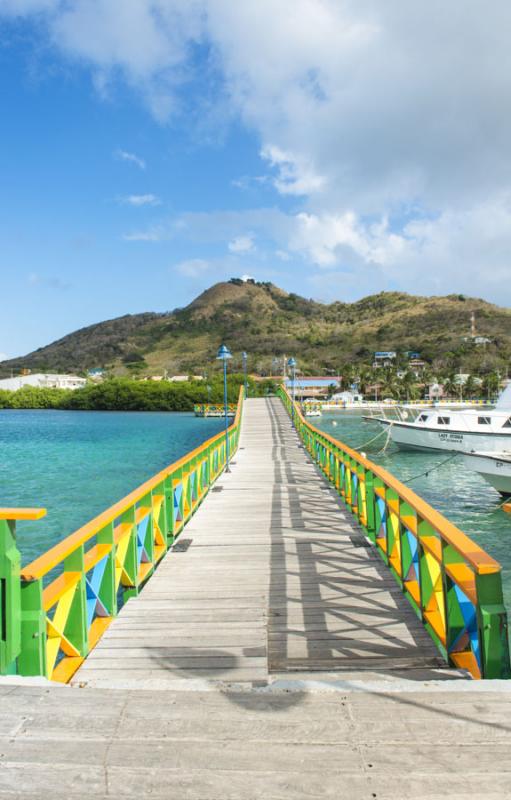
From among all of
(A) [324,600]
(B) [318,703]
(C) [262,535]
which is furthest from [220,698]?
(C) [262,535]

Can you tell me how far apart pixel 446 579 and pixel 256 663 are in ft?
4.47

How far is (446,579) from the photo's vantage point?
3.45 meters

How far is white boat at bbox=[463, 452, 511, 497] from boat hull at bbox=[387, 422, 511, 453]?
782 centimetres

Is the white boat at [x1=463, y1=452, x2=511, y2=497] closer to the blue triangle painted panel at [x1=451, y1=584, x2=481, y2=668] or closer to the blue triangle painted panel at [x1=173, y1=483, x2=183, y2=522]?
the blue triangle painted panel at [x1=173, y1=483, x2=183, y2=522]

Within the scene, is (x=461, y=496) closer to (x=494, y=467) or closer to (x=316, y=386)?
(x=494, y=467)

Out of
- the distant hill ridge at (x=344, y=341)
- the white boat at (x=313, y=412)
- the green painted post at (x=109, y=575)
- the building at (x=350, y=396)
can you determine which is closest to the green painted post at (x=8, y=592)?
the green painted post at (x=109, y=575)

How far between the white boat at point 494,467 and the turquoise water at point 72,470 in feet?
40.0

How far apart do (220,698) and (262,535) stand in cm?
503

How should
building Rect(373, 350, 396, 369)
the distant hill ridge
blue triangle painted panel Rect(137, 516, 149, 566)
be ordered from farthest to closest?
the distant hill ridge → building Rect(373, 350, 396, 369) → blue triangle painted panel Rect(137, 516, 149, 566)

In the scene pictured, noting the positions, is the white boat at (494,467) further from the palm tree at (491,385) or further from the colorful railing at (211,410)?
the palm tree at (491,385)

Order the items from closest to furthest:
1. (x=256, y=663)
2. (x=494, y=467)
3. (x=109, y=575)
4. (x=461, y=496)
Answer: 1. (x=256, y=663)
2. (x=109, y=575)
3. (x=494, y=467)
4. (x=461, y=496)

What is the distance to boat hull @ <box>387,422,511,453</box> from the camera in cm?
2568

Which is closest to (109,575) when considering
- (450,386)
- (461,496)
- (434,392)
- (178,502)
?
(178,502)

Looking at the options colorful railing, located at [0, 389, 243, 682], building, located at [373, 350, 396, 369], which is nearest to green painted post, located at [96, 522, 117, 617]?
colorful railing, located at [0, 389, 243, 682]
